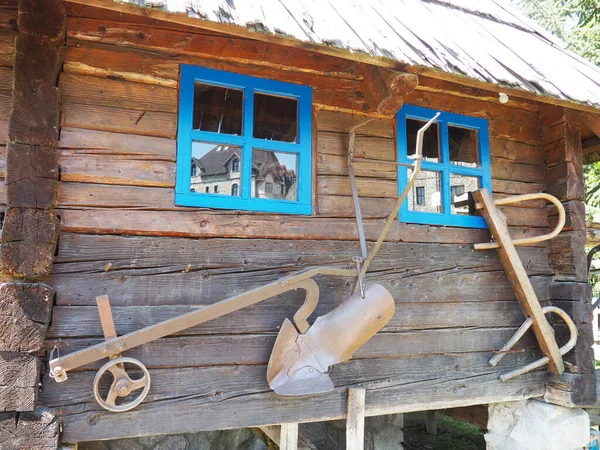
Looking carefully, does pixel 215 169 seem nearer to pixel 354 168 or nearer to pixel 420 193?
pixel 354 168

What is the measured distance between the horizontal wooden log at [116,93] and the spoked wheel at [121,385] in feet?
4.77

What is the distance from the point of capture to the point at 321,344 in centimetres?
296

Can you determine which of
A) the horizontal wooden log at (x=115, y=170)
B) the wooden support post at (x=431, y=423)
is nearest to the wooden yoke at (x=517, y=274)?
the horizontal wooden log at (x=115, y=170)

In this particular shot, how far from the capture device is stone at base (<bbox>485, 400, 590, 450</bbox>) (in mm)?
3891

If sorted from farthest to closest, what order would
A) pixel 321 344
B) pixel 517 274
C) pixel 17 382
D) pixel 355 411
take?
pixel 517 274
pixel 355 411
pixel 321 344
pixel 17 382

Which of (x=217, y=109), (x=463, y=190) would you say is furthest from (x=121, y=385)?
(x=463, y=190)

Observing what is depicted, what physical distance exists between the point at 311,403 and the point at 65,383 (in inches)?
57.0

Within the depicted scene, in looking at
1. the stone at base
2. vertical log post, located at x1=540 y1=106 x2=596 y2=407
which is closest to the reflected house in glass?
vertical log post, located at x1=540 y1=106 x2=596 y2=407

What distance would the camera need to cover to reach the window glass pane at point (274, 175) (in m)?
3.21

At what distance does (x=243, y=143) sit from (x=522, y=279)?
2297 millimetres

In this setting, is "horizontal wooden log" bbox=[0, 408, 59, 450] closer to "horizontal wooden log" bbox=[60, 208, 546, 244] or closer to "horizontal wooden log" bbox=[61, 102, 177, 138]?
"horizontal wooden log" bbox=[60, 208, 546, 244]

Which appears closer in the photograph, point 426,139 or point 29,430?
point 29,430

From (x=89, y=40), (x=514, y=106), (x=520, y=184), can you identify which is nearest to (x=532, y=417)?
(x=520, y=184)

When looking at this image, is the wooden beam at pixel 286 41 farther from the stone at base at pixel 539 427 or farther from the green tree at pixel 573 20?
the green tree at pixel 573 20
